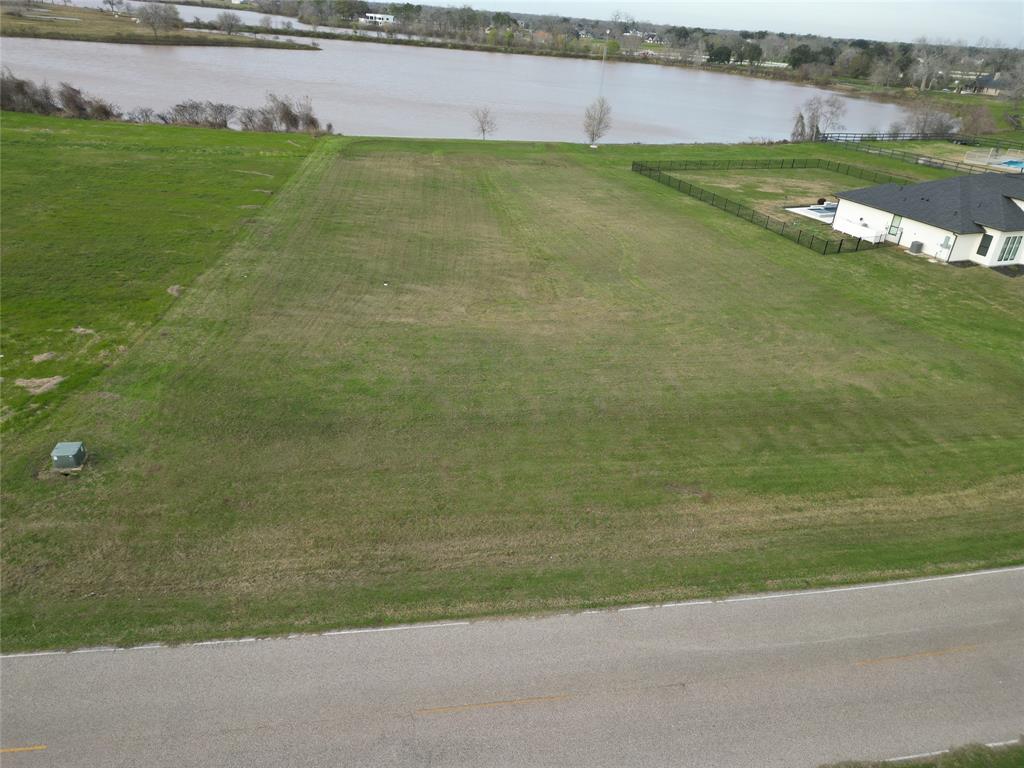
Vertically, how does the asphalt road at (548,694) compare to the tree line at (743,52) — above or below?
below

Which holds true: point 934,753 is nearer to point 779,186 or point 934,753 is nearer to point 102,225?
point 102,225

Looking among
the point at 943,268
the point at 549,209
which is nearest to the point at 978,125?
the point at 943,268

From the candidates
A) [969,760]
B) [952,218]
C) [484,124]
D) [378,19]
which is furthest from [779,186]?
[378,19]

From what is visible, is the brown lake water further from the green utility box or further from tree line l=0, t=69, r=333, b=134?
the green utility box

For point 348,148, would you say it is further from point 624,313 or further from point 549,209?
point 624,313

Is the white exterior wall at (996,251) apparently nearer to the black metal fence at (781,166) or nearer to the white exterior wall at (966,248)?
the white exterior wall at (966,248)

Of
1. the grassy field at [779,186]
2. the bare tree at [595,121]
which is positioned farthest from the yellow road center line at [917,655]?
the bare tree at [595,121]
